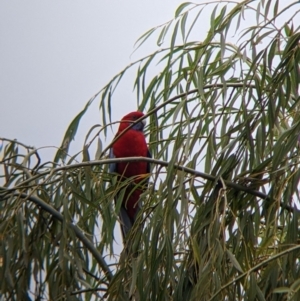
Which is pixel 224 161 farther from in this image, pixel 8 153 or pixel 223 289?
pixel 8 153

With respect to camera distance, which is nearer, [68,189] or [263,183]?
[263,183]

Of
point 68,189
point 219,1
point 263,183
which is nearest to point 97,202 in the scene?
point 68,189

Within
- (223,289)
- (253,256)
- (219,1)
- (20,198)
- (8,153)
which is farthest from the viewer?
(8,153)

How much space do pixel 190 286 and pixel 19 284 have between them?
0.36m

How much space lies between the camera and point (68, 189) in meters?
1.53

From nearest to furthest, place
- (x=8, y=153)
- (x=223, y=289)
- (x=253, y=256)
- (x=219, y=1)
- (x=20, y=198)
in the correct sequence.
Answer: (x=223, y=289)
(x=253, y=256)
(x=20, y=198)
(x=219, y=1)
(x=8, y=153)

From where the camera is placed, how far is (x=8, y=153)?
1.79 metres

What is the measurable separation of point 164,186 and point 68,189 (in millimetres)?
246

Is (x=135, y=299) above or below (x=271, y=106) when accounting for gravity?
below

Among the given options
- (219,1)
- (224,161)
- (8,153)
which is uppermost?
(219,1)

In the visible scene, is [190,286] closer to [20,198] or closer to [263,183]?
[263,183]

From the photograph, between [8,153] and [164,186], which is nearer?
[164,186]

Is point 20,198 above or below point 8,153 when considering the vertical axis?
below

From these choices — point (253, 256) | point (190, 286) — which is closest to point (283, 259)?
point (253, 256)
